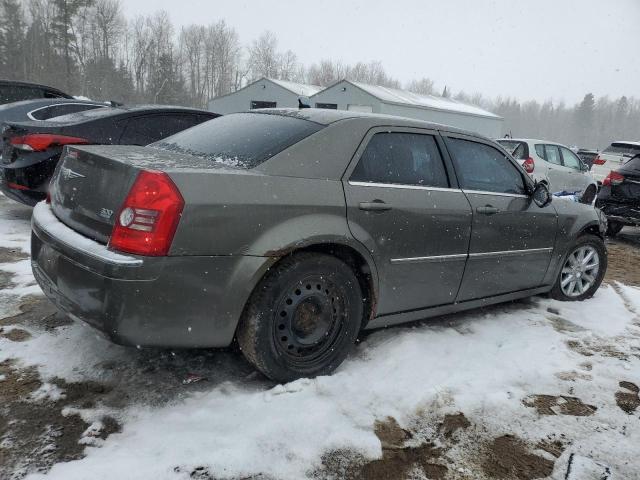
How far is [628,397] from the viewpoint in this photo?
287 centimetres

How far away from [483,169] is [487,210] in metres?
0.39

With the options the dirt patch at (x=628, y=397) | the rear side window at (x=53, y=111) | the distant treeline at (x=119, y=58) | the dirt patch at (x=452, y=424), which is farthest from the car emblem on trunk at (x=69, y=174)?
the distant treeline at (x=119, y=58)

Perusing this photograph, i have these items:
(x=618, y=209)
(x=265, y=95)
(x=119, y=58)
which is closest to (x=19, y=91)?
(x=618, y=209)

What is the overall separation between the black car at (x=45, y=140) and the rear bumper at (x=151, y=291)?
283 cm

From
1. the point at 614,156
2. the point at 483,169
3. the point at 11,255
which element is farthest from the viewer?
the point at 614,156

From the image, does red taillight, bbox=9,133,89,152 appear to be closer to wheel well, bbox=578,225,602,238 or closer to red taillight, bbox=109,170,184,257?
red taillight, bbox=109,170,184,257

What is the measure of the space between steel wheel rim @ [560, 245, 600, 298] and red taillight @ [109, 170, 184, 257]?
3714mm

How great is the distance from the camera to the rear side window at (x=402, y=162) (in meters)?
2.89

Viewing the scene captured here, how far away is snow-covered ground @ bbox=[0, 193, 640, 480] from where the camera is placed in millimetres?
2061

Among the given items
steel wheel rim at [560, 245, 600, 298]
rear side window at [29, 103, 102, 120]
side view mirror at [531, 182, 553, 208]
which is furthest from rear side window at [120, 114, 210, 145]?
steel wheel rim at [560, 245, 600, 298]

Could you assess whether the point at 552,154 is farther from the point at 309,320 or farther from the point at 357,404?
the point at 357,404

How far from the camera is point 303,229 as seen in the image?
2.48 m

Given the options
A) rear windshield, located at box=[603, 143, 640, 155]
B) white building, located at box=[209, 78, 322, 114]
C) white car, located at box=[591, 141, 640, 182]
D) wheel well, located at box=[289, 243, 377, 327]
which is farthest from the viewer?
white building, located at box=[209, 78, 322, 114]

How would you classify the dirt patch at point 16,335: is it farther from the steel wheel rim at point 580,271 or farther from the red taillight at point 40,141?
the steel wheel rim at point 580,271
